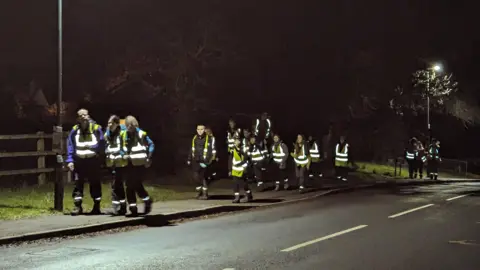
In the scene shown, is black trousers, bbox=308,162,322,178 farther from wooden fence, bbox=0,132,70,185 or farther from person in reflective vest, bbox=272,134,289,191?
wooden fence, bbox=0,132,70,185

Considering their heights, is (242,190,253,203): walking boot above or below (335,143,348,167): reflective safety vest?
below

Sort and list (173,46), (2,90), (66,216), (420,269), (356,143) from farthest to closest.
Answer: (356,143) → (2,90) → (173,46) → (66,216) → (420,269)

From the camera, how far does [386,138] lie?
40.5 meters

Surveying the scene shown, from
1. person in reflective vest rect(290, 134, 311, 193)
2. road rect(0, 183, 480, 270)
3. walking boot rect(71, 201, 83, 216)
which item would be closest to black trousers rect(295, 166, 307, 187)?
person in reflective vest rect(290, 134, 311, 193)

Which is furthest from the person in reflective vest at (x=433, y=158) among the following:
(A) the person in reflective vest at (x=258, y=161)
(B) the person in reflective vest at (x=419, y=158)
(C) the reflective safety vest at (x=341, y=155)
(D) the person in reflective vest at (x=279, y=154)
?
(A) the person in reflective vest at (x=258, y=161)

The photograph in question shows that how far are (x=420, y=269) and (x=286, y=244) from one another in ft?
8.05

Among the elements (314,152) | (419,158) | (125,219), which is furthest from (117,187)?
(419,158)

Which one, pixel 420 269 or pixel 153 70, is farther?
pixel 153 70

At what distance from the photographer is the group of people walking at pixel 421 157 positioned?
30453mm

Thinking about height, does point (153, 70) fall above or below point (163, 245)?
above

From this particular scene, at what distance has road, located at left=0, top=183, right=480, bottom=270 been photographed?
8.60 metres

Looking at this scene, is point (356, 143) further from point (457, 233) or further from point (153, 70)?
point (457, 233)

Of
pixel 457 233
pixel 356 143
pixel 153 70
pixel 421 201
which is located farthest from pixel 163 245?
pixel 356 143

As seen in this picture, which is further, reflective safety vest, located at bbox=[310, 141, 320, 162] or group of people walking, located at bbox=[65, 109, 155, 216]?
reflective safety vest, located at bbox=[310, 141, 320, 162]
